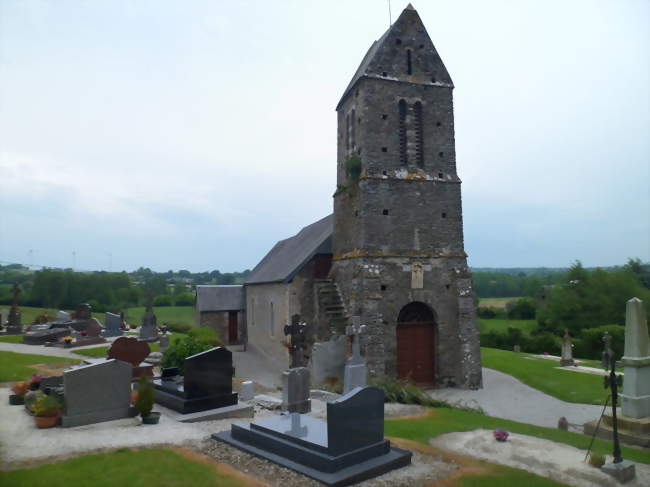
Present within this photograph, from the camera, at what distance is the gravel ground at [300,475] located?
770 cm

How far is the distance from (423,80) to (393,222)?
6.63 metres

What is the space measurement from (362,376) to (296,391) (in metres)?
3.56

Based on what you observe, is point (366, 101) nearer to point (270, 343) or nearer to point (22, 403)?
point (270, 343)

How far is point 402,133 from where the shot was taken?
808 inches

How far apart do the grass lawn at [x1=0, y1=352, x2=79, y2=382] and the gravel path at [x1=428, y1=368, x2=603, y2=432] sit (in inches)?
591

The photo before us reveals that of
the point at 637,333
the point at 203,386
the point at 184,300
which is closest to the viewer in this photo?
the point at 203,386

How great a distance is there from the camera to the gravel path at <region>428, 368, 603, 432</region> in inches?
590

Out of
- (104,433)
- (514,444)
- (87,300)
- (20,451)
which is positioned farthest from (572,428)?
(87,300)

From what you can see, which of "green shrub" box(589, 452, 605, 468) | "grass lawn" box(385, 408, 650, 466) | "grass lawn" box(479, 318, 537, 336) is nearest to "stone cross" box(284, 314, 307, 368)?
"grass lawn" box(385, 408, 650, 466)

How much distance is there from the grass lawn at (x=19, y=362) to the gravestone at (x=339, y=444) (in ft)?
37.7

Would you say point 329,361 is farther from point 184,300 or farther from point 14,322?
point 184,300

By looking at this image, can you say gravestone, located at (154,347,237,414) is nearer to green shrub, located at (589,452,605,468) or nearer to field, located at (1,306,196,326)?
green shrub, located at (589,452,605,468)

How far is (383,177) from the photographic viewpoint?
1962cm

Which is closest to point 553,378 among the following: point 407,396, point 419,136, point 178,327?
point 407,396
